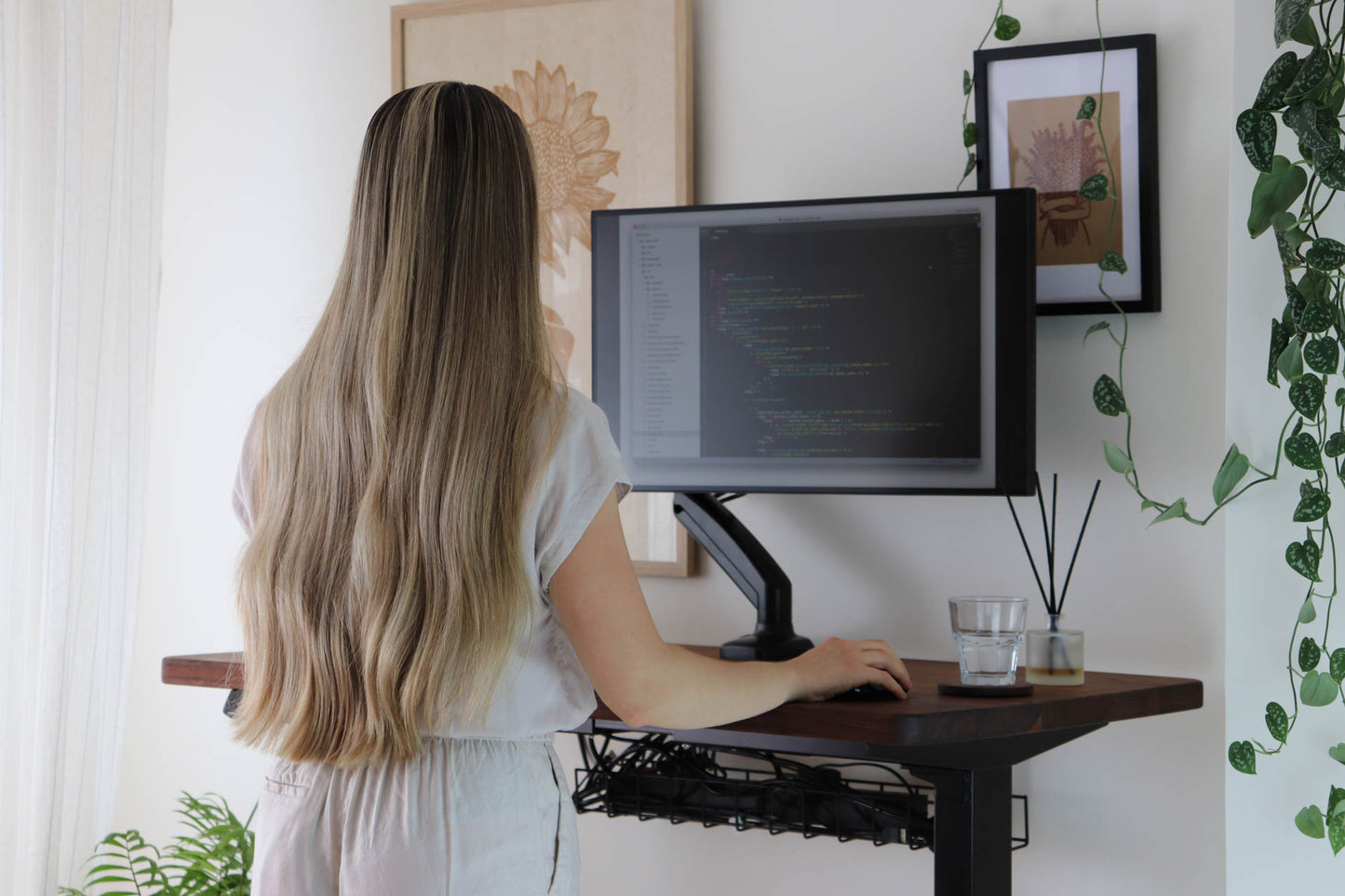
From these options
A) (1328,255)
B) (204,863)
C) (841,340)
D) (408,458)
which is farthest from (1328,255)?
(204,863)

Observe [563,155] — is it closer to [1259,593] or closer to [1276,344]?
[1276,344]

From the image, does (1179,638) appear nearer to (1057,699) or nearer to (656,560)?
(1057,699)

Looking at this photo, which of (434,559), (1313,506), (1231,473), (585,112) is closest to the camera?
(434,559)

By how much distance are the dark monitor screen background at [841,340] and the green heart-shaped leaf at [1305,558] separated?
1.20ft

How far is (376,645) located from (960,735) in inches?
22.8

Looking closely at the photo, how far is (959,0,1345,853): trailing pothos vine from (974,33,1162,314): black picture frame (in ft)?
0.21

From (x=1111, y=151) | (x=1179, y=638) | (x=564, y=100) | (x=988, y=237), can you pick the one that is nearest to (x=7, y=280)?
(x=564, y=100)

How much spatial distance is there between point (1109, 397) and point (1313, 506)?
0.95 ft

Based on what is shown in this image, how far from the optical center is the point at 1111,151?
1677mm

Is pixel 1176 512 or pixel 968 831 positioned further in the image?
pixel 1176 512

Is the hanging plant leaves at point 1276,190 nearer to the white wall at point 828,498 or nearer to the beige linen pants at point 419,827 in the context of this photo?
the white wall at point 828,498

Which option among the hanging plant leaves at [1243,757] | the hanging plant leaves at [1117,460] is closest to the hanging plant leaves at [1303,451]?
the hanging plant leaves at [1117,460]

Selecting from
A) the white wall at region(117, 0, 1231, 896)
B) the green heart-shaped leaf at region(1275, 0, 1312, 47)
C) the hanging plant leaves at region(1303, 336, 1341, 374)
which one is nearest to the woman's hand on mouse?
the white wall at region(117, 0, 1231, 896)

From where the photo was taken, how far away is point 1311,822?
1.45 meters
